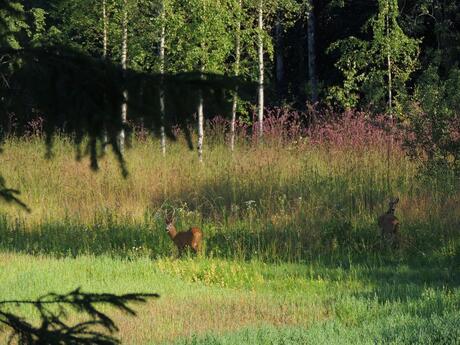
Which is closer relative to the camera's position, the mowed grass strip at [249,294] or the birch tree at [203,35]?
the mowed grass strip at [249,294]

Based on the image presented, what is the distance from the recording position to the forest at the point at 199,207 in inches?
82.7

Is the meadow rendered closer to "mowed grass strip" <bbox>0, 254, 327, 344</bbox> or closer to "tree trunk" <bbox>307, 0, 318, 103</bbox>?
"mowed grass strip" <bbox>0, 254, 327, 344</bbox>

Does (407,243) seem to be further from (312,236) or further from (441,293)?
(441,293)

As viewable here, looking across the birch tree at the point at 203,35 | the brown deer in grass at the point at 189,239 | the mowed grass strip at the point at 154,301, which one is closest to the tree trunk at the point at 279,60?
the birch tree at the point at 203,35

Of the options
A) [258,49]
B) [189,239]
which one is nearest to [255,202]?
[189,239]

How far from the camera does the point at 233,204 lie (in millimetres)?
11852

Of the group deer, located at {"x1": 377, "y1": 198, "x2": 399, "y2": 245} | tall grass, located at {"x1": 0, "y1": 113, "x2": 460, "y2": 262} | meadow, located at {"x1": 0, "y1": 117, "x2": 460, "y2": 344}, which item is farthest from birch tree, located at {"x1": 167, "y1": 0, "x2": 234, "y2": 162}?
deer, located at {"x1": 377, "y1": 198, "x2": 399, "y2": 245}

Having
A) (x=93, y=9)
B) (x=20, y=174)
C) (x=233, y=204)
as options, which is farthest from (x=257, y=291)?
(x=93, y=9)

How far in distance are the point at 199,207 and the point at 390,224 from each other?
11.1 ft

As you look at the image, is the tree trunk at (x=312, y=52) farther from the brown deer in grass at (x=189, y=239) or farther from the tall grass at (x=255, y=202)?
the brown deer in grass at (x=189, y=239)

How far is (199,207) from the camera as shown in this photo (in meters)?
12.0

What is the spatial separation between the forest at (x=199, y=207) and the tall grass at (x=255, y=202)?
39 mm

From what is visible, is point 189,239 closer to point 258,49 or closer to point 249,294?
point 249,294

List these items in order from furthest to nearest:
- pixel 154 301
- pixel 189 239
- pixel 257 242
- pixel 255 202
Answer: pixel 255 202, pixel 257 242, pixel 189 239, pixel 154 301
